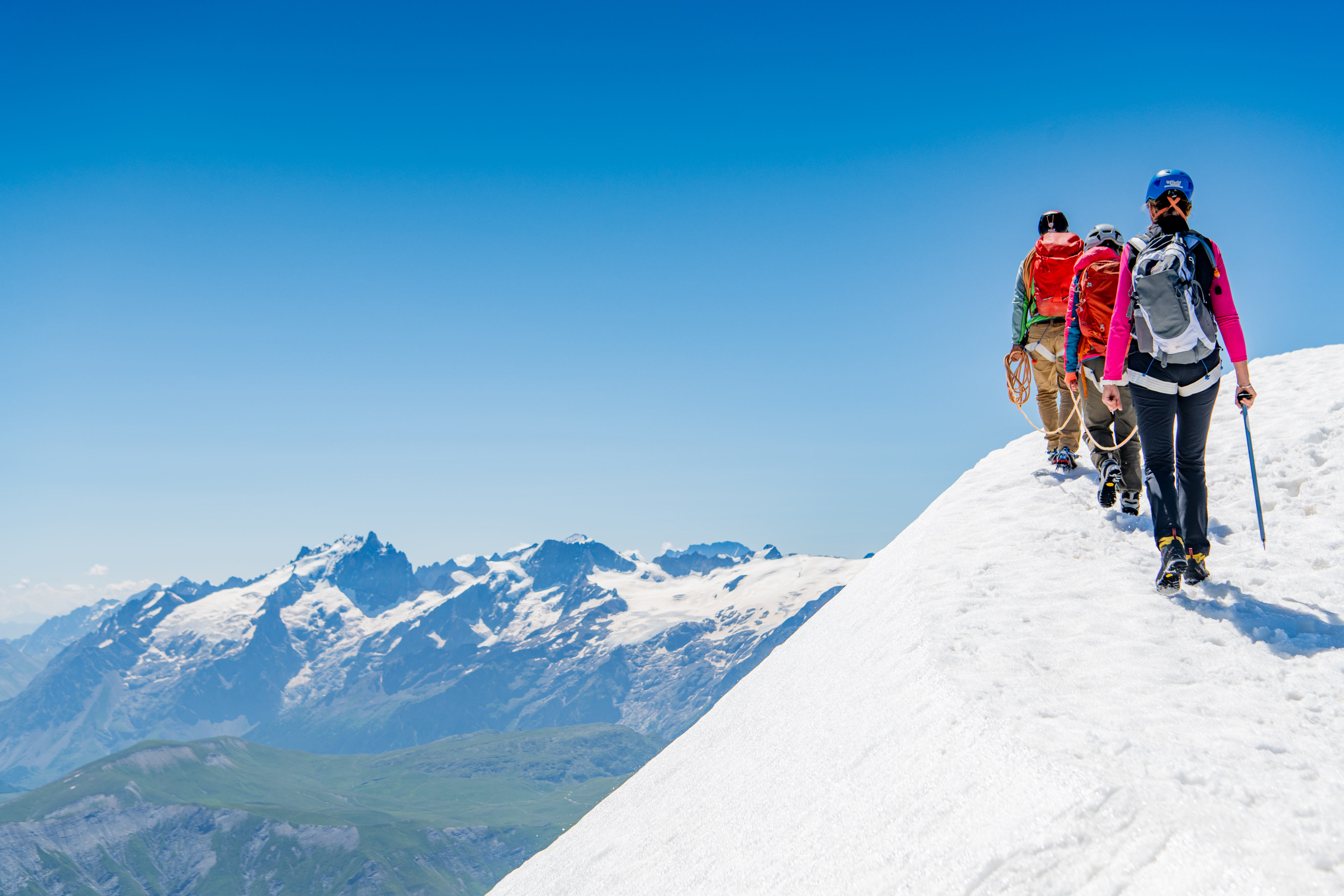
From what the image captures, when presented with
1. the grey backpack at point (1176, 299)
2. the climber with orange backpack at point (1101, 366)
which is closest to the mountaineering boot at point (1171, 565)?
the grey backpack at point (1176, 299)

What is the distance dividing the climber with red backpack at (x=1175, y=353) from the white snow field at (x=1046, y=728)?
0.77m

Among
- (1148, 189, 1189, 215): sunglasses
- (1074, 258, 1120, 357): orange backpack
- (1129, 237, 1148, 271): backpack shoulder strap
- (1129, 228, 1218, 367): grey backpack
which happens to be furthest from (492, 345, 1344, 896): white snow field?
(1148, 189, 1189, 215): sunglasses

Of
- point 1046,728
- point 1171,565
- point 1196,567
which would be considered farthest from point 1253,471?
point 1046,728

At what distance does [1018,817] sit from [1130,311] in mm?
6143

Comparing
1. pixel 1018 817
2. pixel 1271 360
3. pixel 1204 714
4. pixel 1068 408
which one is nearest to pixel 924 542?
pixel 1068 408

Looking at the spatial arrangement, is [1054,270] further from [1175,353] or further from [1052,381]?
[1175,353]

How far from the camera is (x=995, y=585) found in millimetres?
9672

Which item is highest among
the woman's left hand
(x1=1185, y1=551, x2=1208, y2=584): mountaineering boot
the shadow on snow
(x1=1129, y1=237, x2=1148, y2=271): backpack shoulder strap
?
(x1=1129, y1=237, x2=1148, y2=271): backpack shoulder strap

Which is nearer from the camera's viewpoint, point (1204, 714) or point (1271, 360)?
point (1204, 714)

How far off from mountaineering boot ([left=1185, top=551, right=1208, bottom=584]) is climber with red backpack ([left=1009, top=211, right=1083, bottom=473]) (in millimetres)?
4776

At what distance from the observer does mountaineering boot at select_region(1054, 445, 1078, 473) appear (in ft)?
44.7

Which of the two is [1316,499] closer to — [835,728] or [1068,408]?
[1068,408]

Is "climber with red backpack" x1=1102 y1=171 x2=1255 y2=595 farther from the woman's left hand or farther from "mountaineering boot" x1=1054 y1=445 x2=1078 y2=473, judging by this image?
"mountaineering boot" x1=1054 y1=445 x2=1078 y2=473

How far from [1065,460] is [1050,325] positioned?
7.67ft
